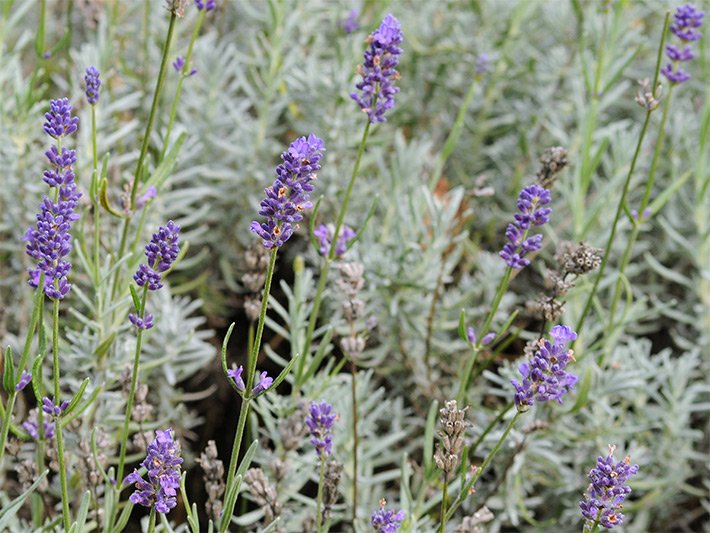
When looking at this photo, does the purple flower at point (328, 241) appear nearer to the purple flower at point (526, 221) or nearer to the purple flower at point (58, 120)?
the purple flower at point (526, 221)

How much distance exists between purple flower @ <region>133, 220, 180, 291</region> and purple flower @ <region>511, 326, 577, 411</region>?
18.7 inches

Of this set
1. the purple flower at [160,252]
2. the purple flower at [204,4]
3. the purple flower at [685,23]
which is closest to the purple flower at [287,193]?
the purple flower at [160,252]

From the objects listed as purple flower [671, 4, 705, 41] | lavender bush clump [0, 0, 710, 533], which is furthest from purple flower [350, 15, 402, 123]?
purple flower [671, 4, 705, 41]

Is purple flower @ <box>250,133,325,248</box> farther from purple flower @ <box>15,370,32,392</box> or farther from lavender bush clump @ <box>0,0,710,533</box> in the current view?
purple flower @ <box>15,370,32,392</box>

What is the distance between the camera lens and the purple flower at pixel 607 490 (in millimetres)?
1155

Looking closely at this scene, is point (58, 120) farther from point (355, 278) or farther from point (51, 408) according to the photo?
point (355, 278)

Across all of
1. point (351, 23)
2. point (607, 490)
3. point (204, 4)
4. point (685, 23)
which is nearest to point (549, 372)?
point (607, 490)

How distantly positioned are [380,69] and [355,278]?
0.36m

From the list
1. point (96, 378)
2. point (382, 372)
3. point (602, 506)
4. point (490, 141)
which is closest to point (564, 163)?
point (602, 506)

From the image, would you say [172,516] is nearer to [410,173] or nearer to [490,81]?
[410,173]

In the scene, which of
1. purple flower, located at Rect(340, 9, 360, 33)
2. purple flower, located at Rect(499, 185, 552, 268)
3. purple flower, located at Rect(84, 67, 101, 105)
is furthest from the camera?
purple flower, located at Rect(340, 9, 360, 33)

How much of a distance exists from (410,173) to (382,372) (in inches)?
19.3

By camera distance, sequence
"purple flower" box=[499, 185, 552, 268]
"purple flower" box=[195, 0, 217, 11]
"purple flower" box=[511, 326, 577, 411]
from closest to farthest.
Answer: "purple flower" box=[511, 326, 577, 411] < "purple flower" box=[499, 185, 552, 268] < "purple flower" box=[195, 0, 217, 11]

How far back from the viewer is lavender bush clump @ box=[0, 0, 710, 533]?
53.9 inches
